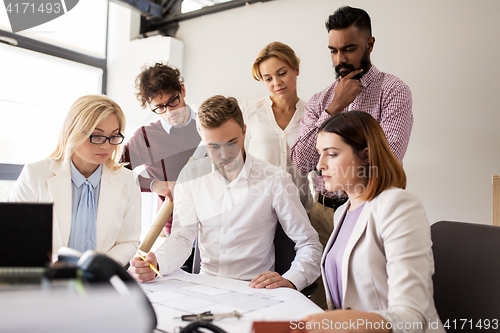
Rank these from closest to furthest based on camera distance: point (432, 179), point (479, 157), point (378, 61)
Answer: point (479, 157)
point (432, 179)
point (378, 61)

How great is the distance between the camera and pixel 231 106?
5.76 ft

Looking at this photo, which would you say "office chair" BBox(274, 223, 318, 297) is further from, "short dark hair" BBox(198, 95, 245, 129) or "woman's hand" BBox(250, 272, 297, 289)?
"short dark hair" BBox(198, 95, 245, 129)

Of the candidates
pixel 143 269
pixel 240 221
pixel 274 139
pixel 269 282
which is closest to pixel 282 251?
pixel 240 221

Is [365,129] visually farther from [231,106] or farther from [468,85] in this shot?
[468,85]

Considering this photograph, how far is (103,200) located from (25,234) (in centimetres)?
105

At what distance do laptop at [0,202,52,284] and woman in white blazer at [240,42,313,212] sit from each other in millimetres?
1483

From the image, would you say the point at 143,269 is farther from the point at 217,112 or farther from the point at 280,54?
the point at 280,54

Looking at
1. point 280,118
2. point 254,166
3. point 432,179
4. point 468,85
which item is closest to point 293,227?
point 254,166

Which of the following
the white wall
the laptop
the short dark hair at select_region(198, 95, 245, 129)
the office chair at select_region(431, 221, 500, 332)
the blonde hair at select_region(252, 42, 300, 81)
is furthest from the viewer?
the white wall

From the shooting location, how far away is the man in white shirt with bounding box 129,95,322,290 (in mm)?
1653

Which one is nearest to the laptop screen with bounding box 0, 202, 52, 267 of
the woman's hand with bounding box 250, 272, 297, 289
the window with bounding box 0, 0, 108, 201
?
the woman's hand with bounding box 250, 272, 297, 289

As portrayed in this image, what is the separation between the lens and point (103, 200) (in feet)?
5.62

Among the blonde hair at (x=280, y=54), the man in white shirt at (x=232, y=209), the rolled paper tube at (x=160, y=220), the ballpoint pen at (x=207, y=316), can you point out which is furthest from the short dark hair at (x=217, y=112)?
the ballpoint pen at (x=207, y=316)

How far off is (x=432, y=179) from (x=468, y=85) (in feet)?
2.30
